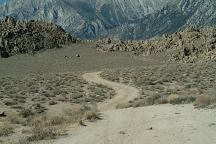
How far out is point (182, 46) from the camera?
111688 millimetres

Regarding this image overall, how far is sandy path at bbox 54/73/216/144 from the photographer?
18.2 meters

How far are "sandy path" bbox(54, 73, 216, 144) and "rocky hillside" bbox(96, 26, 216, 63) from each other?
68.6 m

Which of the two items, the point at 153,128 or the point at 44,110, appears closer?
the point at 153,128

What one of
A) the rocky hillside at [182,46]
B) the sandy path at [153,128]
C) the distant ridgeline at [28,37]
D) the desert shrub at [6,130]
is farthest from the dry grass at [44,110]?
the distant ridgeline at [28,37]

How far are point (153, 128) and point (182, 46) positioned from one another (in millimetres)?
92601

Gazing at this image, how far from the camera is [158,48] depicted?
124m

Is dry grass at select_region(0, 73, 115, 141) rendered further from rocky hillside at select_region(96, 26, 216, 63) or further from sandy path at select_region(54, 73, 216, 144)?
rocky hillside at select_region(96, 26, 216, 63)

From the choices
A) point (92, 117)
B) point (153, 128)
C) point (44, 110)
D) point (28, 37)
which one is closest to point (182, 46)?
point (28, 37)

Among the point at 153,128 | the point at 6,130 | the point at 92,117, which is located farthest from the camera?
the point at 92,117

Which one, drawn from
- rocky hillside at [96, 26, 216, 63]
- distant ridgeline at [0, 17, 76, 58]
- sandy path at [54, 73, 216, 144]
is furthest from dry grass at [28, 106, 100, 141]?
distant ridgeline at [0, 17, 76, 58]

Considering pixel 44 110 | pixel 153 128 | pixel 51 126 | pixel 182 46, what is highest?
pixel 153 128

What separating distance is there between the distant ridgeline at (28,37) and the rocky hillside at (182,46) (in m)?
13.1

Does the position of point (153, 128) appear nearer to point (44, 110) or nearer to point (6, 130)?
point (6, 130)

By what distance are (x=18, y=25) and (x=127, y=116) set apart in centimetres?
12080
